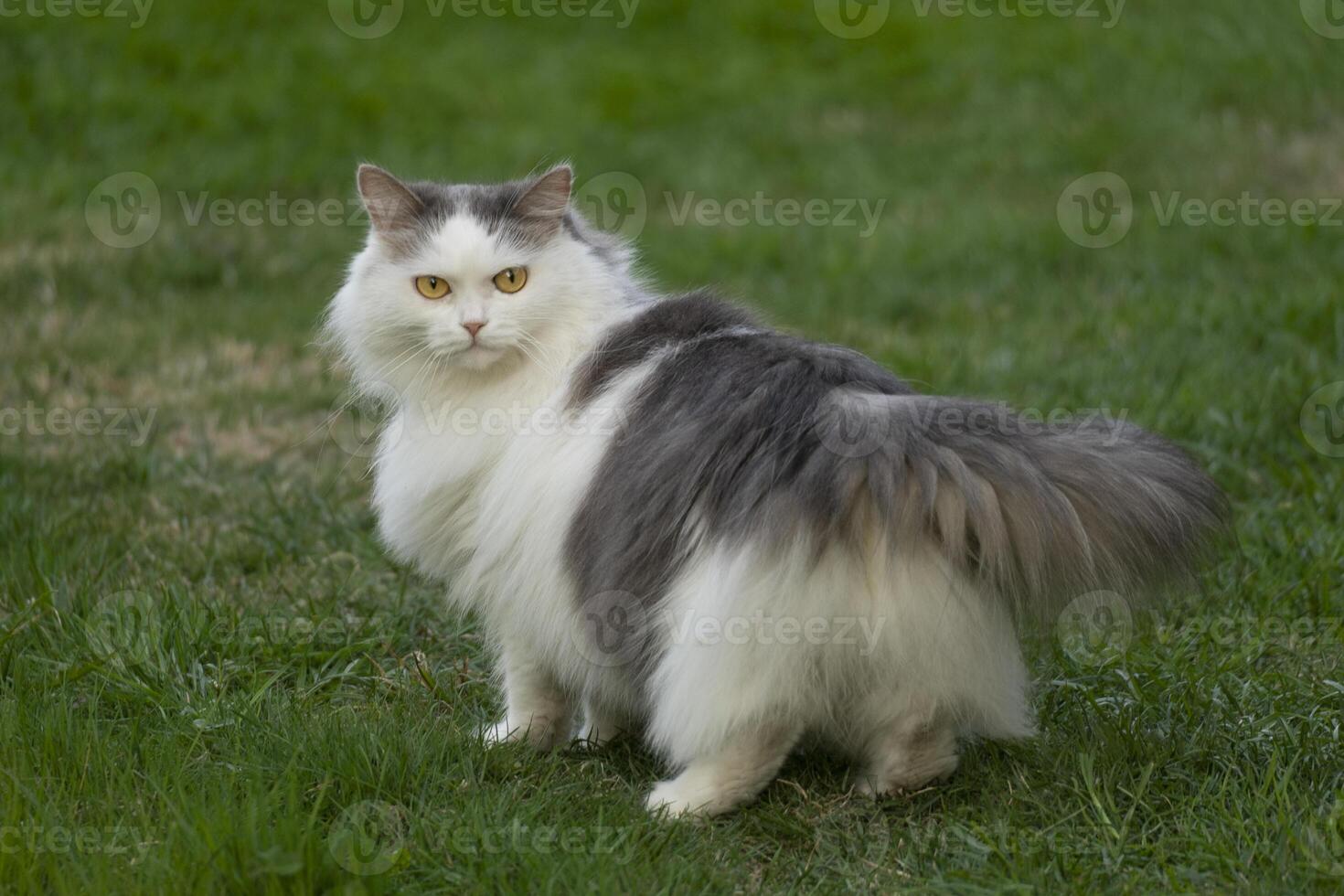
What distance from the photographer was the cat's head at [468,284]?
3178 mm

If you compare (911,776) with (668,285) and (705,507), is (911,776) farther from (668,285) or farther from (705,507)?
(668,285)

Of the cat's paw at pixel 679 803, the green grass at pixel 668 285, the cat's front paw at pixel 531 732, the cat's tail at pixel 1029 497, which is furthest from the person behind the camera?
the cat's front paw at pixel 531 732

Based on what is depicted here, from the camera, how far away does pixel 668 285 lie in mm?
7188

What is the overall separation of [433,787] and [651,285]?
155cm

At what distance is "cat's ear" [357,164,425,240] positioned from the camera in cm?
327

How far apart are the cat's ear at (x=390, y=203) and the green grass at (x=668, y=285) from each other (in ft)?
3.79

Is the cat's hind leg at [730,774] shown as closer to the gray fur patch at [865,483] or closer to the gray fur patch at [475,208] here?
the gray fur patch at [865,483]

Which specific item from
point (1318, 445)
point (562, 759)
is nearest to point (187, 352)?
point (562, 759)

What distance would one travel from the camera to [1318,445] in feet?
16.0

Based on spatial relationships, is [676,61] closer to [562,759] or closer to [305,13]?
[305,13]

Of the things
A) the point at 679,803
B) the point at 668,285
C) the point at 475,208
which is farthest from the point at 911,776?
the point at 668,285

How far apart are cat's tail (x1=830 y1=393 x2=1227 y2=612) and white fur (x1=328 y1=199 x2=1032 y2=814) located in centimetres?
11

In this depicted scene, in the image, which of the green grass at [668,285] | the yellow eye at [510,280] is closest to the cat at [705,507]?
the yellow eye at [510,280]

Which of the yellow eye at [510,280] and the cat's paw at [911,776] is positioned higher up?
the yellow eye at [510,280]
